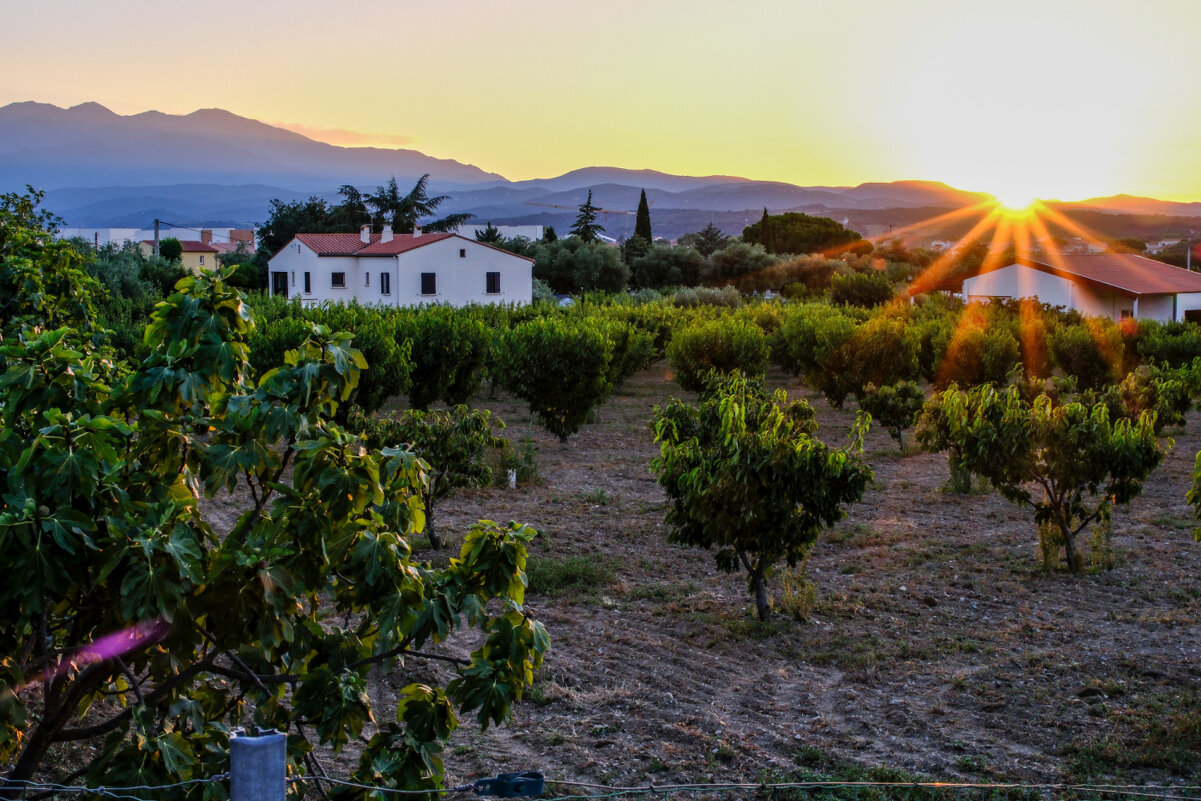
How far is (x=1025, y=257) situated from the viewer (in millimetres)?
60375

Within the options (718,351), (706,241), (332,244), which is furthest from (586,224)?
(718,351)

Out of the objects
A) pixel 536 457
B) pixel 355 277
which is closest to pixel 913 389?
pixel 536 457

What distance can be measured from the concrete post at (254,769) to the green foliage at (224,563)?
0.66m

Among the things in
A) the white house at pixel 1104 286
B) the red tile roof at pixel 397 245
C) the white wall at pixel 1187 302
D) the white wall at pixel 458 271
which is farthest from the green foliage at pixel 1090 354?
the red tile roof at pixel 397 245

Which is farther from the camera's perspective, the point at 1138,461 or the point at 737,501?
the point at 1138,461

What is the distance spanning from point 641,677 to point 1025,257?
58923 millimetres

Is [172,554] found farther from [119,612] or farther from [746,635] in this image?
[746,635]

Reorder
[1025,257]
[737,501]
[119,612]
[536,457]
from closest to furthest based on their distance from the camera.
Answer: [119,612] → [737,501] → [536,457] → [1025,257]

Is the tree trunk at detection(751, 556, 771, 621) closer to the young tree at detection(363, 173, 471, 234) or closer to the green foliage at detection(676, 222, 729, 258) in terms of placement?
the young tree at detection(363, 173, 471, 234)

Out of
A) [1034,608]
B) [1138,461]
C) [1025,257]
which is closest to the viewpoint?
[1034,608]

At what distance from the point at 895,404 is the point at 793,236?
7594 cm

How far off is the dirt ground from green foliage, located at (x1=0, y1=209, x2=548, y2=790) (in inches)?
115

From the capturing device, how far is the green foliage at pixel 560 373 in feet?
68.7

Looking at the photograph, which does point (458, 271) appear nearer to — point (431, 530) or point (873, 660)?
point (431, 530)
